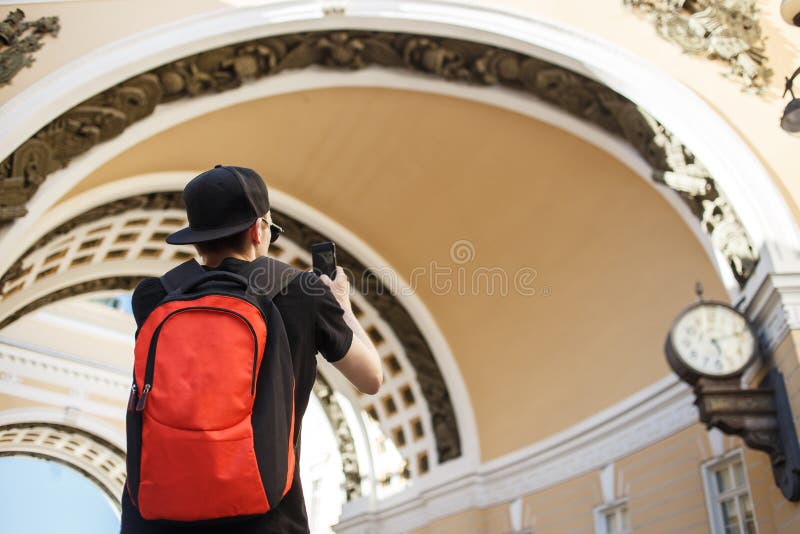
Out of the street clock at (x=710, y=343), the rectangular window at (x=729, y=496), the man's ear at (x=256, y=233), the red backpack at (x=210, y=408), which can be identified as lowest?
the red backpack at (x=210, y=408)

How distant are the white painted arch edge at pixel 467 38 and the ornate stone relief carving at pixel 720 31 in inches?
21.9

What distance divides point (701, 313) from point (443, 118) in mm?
4235

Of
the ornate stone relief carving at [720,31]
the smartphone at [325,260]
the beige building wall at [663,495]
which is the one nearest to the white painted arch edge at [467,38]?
the ornate stone relief carving at [720,31]

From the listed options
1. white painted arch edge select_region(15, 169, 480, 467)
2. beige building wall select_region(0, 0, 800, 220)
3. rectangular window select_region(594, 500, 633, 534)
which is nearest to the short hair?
beige building wall select_region(0, 0, 800, 220)

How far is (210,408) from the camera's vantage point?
1.66 metres

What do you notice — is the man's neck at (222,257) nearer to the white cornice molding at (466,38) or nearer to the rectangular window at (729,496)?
the white cornice molding at (466,38)

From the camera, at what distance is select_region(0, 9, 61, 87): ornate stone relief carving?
8039 mm

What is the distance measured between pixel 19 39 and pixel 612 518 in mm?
8874

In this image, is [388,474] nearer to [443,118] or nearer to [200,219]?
[443,118]

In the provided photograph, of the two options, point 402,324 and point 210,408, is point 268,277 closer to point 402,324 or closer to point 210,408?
point 210,408

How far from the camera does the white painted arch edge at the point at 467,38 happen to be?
25.8ft

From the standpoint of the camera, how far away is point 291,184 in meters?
12.0

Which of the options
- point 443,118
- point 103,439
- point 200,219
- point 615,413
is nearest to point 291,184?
point 443,118

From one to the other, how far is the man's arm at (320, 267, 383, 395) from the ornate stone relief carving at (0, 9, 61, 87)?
7060mm
